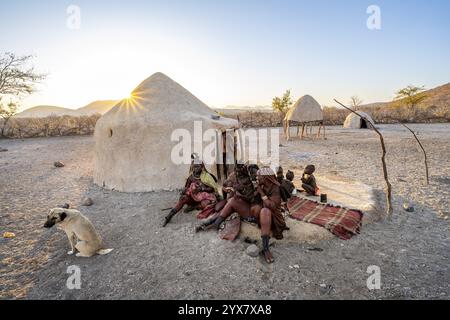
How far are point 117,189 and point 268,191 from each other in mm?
4654

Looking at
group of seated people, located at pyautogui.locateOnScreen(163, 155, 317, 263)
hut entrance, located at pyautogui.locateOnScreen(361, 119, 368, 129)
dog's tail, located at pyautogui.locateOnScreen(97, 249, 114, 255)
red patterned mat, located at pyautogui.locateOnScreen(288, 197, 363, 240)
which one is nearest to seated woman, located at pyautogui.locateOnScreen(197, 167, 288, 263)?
group of seated people, located at pyautogui.locateOnScreen(163, 155, 317, 263)

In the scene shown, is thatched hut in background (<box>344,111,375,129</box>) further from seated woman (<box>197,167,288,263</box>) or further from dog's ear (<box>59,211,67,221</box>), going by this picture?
dog's ear (<box>59,211,67,221</box>)

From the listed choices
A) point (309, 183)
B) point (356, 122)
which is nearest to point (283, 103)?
point (356, 122)

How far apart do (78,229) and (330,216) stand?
3.97 metres

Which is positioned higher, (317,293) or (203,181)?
(203,181)

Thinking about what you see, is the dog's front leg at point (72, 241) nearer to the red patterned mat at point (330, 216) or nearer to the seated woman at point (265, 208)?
the seated woman at point (265, 208)

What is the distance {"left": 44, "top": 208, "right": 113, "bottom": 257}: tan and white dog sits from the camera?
3.85 m

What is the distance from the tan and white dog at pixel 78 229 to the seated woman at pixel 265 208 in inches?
76.4

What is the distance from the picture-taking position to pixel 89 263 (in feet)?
12.8

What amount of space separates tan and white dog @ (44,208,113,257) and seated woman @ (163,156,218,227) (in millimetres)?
1564

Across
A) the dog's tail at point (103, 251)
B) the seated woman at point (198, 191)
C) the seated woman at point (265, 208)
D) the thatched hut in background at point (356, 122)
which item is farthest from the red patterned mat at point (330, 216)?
the thatched hut in background at point (356, 122)

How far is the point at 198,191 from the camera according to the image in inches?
211
